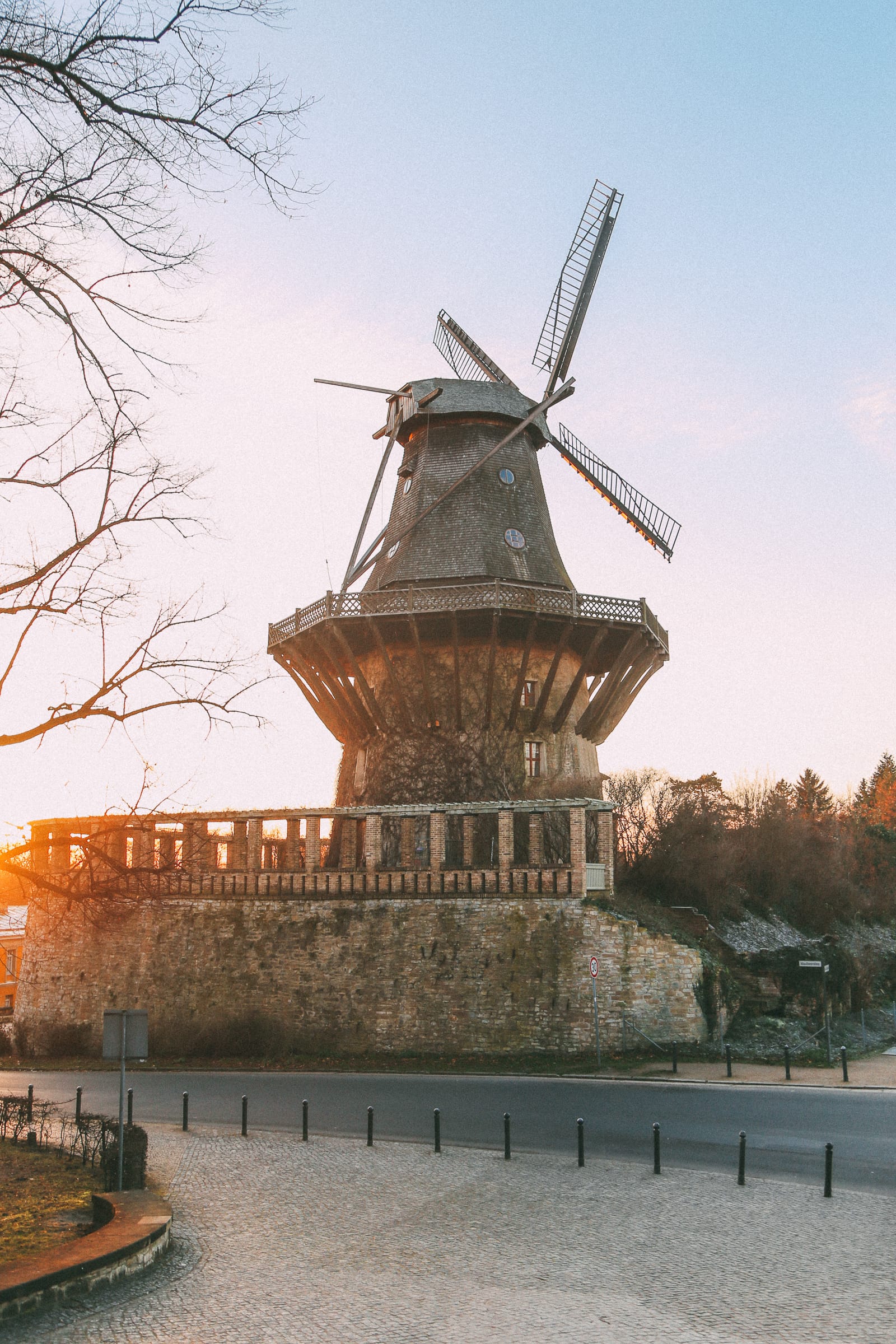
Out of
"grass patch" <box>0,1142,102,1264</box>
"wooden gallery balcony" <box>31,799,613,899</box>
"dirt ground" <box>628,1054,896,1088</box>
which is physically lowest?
"dirt ground" <box>628,1054,896,1088</box>

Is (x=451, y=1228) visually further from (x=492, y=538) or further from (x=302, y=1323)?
(x=492, y=538)

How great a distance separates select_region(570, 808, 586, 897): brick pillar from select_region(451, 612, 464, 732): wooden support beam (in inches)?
255

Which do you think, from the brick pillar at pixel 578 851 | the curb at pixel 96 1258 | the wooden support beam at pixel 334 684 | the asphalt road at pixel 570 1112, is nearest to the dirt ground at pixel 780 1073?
the asphalt road at pixel 570 1112

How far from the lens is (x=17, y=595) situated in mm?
11641

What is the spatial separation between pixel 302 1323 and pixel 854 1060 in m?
18.7

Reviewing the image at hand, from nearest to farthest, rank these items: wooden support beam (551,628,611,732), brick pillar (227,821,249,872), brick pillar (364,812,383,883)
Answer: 1. brick pillar (364,812,383,883)
2. brick pillar (227,821,249,872)
3. wooden support beam (551,628,611,732)

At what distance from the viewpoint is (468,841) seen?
90.3 ft

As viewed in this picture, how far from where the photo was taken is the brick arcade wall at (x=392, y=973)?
2348 centimetres

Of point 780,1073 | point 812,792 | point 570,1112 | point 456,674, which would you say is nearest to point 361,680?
point 456,674

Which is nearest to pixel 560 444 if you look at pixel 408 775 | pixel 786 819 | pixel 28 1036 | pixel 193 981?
pixel 408 775

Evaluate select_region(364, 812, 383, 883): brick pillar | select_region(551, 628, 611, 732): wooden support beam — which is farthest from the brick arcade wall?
select_region(551, 628, 611, 732): wooden support beam

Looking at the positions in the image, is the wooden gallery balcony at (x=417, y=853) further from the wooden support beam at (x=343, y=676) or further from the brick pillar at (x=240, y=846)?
the wooden support beam at (x=343, y=676)

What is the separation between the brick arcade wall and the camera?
23.5 meters

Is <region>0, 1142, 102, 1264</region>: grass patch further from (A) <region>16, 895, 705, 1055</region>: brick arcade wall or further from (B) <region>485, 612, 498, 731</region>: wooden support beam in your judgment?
(B) <region>485, 612, 498, 731</region>: wooden support beam
